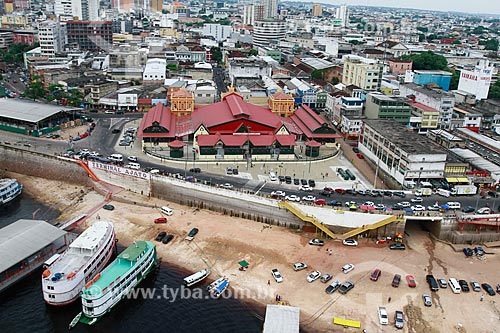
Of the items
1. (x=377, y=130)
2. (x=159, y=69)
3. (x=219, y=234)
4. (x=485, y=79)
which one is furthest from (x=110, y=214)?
(x=485, y=79)

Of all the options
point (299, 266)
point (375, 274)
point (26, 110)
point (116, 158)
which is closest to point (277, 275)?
point (299, 266)

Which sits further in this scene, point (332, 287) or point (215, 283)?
point (215, 283)

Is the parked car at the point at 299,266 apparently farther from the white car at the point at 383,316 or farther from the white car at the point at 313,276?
the white car at the point at 383,316

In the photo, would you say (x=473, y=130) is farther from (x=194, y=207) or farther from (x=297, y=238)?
(x=194, y=207)

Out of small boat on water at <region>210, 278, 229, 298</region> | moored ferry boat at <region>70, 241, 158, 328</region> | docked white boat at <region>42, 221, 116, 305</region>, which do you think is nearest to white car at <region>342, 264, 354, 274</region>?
small boat on water at <region>210, 278, 229, 298</region>

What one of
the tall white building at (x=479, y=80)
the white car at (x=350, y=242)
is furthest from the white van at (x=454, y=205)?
the tall white building at (x=479, y=80)

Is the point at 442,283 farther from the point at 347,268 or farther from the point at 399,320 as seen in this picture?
the point at 347,268
